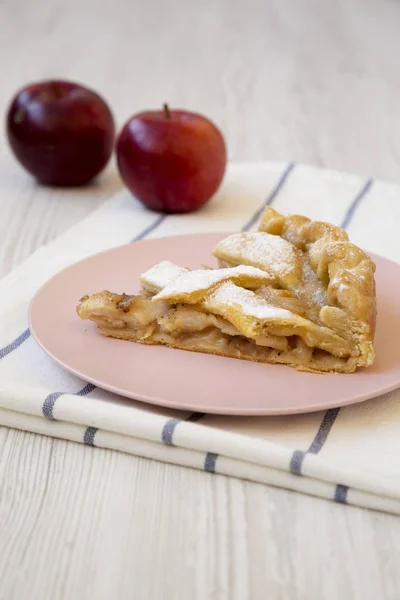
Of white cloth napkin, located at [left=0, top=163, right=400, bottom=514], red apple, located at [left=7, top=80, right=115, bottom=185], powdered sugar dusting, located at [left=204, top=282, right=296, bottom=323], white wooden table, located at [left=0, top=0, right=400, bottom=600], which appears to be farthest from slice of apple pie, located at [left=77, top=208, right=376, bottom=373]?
red apple, located at [left=7, top=80, right=115, bottom=185]

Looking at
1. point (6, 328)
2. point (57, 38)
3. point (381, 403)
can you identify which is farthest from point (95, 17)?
point (381, 403)

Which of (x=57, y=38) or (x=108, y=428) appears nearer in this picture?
Result: (x=108, y=428)

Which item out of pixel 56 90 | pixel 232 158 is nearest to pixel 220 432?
pixel 56 90

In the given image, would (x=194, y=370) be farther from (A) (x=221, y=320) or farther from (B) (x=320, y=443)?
(B) (x=320, y=443)

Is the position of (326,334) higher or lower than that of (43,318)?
higher

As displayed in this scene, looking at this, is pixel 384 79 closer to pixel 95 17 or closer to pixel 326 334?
pixel 95 17

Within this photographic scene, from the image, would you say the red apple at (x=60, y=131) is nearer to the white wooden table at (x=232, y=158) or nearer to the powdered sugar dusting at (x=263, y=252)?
the white wooden table at (x=232, y=158)
